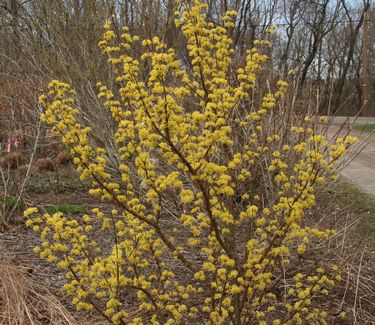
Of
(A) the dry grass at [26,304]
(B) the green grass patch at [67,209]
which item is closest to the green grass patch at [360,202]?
(B) the green grass patch at [67,209]

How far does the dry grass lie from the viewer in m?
3.94

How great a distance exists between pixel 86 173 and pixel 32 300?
1944 millimetres

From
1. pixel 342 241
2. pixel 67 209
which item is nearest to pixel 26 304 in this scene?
pixel 67 209

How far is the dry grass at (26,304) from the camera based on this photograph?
3.94 m

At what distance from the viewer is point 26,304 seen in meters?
4.12

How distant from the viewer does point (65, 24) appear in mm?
7742

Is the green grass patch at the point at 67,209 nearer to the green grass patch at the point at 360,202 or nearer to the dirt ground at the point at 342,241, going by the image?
the dirt ground at the point at 342,241

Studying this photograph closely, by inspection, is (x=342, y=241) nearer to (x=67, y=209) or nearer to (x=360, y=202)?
(x=67, y=209)

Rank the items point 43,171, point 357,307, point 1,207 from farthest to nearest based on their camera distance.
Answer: point 43,171
point 1,207
point 357,307

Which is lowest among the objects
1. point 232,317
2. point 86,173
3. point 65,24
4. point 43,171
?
point 43,171

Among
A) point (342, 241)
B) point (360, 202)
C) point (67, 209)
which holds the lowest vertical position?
point (360, 202)

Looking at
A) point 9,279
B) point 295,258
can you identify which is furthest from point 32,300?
point 295,258

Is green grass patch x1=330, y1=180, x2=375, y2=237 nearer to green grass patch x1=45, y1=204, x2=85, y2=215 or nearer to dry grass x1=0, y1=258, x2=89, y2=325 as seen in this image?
green grass patch x1=45, y1=204, x2=85, y2=215

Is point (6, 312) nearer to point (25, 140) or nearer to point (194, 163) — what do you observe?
point (194, 163)
